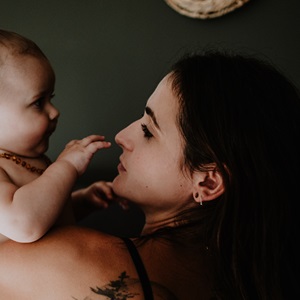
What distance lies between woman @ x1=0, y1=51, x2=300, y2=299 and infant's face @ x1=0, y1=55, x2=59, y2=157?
0.93ft

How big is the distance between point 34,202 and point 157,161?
1.04 ft

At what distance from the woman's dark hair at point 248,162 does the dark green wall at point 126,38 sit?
77 cm

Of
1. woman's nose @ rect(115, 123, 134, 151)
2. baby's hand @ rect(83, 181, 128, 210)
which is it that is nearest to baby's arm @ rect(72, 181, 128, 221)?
baby's hand @ rect(83, 181, 128, 210)

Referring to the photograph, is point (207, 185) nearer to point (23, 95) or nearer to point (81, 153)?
Result: point (81, 153)

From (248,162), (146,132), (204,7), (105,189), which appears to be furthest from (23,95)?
(204,7)

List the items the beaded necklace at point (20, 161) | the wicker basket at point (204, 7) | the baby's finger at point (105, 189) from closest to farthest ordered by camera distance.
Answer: the beaded necklace at point (20, 161) → the baby's finger at point (105, 189) → the wicker basket at point (204, 7)

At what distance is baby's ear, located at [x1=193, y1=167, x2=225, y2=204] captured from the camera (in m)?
0.94

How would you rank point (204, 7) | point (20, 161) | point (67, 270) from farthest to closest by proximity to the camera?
point (204, 7), point (20, 161), point (67, 270)

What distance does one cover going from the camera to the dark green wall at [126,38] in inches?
66.3

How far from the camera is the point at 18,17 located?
1692mm

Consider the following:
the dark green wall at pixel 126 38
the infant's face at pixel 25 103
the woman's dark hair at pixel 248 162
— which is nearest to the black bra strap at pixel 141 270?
the woman's dark hair at pixel 248 162

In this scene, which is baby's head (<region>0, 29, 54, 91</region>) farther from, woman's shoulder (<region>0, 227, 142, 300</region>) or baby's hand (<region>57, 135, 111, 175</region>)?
woman's shoulder (<region>0, 227, 142, 300</region>)

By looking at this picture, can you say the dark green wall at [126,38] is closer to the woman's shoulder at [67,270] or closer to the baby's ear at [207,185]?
the baby's ear at [207,185]

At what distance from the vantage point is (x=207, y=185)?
0.97 m
